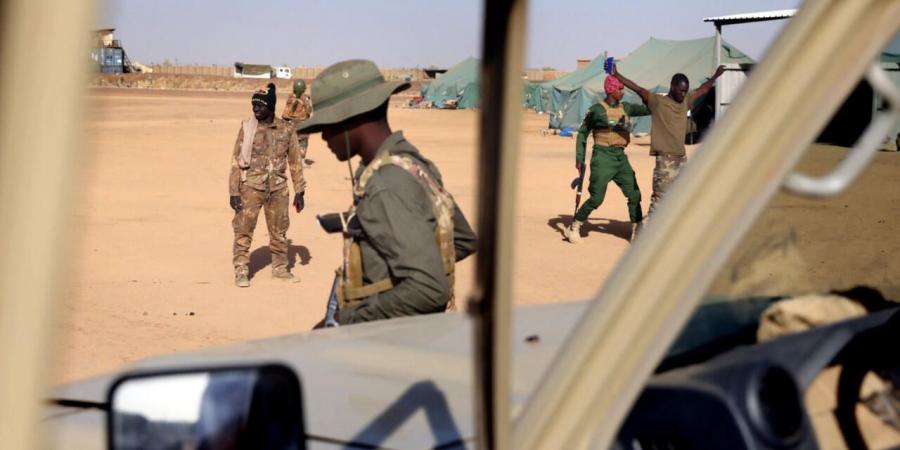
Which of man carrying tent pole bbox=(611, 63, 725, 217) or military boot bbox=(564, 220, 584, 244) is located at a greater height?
man carrying tent pole bbox=(611, 63, 725, 217)

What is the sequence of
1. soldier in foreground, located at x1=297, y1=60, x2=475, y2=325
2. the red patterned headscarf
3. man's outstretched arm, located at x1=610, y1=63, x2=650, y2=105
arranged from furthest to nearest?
1. the red patterned headscarf
2. man's outstretched arm, located at x1=610, y1=63, x2=650, y2=105
3. soldier in foreground, located at x1=297, y1=60, x2=475, y2=325

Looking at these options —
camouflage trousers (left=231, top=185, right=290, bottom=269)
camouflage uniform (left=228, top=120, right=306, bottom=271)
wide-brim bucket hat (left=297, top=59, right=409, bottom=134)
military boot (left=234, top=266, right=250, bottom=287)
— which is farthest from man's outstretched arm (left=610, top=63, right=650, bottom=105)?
wide-brim bucket hat (left=297, top=59, right=409, bottom=134)

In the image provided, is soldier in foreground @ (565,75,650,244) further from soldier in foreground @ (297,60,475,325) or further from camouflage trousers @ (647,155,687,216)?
soldier in foreground @ (297,60,475,325)

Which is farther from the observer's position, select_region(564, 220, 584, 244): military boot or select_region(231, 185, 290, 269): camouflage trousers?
select_region(564, 220, 584, 244): military boot

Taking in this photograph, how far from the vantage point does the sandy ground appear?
6.21 feet

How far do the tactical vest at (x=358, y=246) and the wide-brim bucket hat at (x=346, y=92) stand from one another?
0.68 ft

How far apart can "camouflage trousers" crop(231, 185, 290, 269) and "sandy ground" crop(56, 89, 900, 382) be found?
1.08 ft

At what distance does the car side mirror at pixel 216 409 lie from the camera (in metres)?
1.56

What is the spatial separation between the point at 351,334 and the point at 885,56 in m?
1.57

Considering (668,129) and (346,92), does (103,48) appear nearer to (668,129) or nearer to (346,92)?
(346,92)

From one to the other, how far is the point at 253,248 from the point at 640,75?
69.7 ft

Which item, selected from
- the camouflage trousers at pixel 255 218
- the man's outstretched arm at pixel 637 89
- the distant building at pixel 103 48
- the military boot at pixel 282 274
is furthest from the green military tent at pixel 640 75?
the distant building at pixel 103 48

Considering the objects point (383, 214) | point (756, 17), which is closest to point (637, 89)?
point (383, 214)

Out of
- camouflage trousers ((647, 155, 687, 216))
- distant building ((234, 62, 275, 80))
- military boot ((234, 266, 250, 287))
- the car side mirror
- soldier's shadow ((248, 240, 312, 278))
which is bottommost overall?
soldier's shadow ((248, 240, 312, 278))
